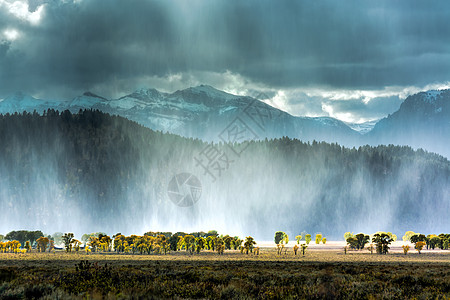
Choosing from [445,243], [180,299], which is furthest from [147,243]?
[180,299]

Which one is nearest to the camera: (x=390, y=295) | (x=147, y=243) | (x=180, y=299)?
(x=180, y=299)

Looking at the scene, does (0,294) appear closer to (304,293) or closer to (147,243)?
(304,293)

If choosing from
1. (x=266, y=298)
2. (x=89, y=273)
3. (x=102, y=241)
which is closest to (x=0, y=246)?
(x=102, y=241)

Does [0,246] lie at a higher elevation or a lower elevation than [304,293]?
lower

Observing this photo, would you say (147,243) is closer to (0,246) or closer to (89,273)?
(0,246)

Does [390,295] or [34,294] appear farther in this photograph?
[390,295]

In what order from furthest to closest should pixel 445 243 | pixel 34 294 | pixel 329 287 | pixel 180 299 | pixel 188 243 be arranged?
pixel 445 243 → pixel 188 243 → pixel 329 287 → pixel 34 294 → pixel 180 299

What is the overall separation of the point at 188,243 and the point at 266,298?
137066 millimetres

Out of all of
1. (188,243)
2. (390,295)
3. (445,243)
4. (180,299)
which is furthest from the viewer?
(445,243)

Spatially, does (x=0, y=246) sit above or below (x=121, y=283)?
below

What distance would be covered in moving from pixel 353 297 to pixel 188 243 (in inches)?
5396

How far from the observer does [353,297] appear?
22609 mm

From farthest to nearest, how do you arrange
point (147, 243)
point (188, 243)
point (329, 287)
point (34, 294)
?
point (188, 243)
point (147, 243)
point (329, 287)
point (34, 294)

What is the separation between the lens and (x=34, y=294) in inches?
862
